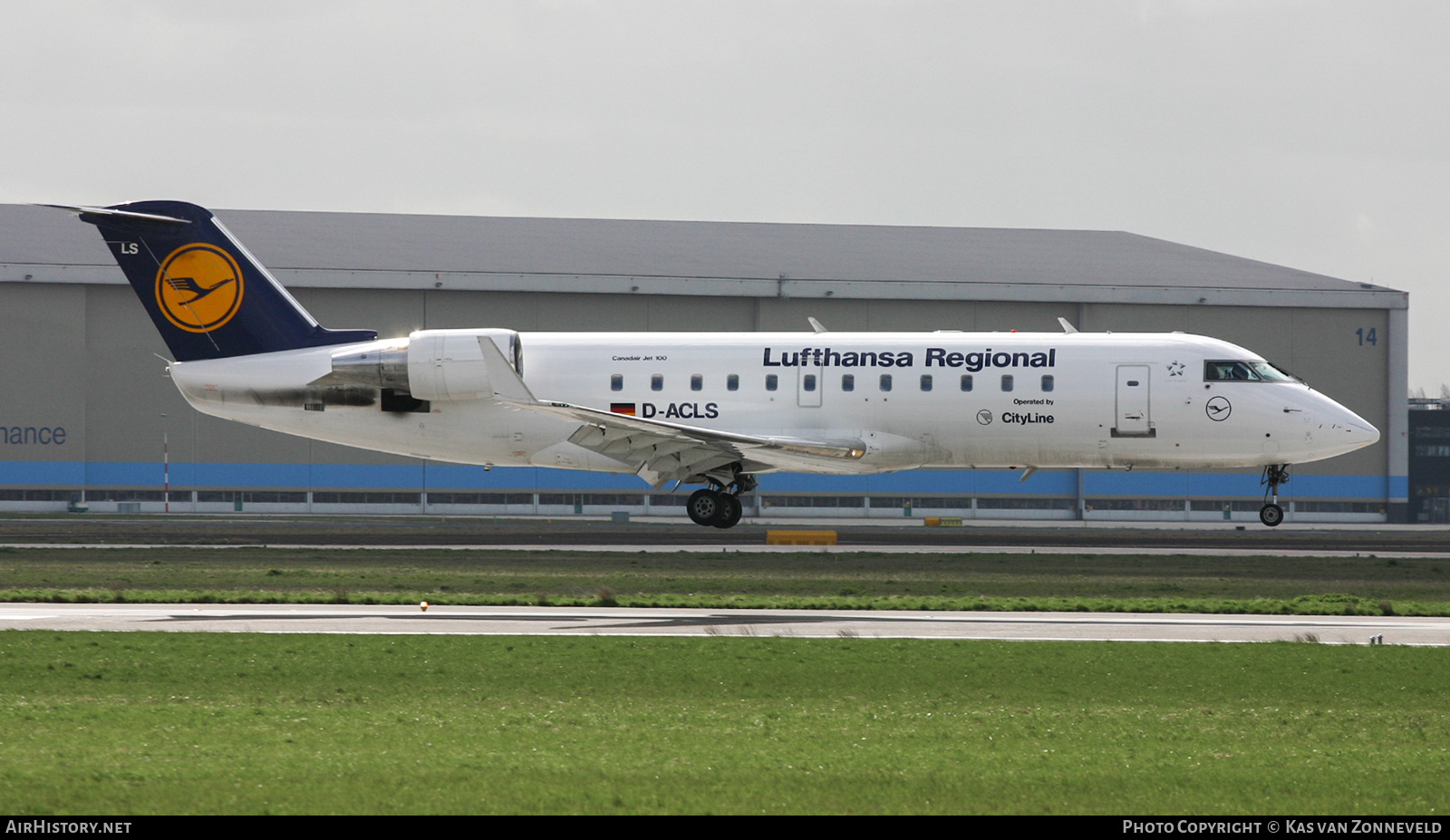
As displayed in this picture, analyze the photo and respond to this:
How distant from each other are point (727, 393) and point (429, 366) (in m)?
6.68

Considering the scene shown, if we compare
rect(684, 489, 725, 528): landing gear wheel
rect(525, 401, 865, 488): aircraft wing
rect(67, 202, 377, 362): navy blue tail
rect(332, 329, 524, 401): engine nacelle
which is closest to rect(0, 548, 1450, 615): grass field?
rect(684, 489, 725, 528): landing gear wheel

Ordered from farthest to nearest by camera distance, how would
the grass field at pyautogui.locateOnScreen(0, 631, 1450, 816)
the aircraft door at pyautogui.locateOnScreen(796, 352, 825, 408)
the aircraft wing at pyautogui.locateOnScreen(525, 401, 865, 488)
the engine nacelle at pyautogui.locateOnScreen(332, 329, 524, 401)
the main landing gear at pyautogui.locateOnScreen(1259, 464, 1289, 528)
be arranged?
the main landing gear at pyautogui.locateOnScreen(1259, 464, 1289, 528) → the aircraft door at pyautogui.locateOnScreen(796, 352, 825, 408) → the engine nacelle at pyautogui.locateOnScreen(332, 329, 524, 401) → the aircraft wing at pyautogui.locateOnScreen(525, 401, 865, 488) → the grass field at pyautogui.locateOnScreen(0, 631, 1450, 816)

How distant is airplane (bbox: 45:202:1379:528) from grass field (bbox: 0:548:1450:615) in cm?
232

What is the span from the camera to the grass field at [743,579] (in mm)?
22969

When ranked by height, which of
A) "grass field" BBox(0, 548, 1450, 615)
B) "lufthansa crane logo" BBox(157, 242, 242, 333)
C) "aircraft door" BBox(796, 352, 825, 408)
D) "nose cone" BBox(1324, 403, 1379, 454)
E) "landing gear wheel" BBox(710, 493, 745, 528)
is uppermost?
"lufthansa crane logo" BBox(157, 242, 242, 333)

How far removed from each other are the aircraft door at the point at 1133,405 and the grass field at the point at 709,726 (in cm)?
1388

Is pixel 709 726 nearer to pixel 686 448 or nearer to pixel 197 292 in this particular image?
pixel 686 448

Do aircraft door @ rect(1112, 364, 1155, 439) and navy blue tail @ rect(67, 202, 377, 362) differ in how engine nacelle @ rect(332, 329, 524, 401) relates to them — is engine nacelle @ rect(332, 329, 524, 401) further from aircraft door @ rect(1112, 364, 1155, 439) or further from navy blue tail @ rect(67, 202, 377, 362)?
aircraft door @ rect(1112, 364, 1155, 439)

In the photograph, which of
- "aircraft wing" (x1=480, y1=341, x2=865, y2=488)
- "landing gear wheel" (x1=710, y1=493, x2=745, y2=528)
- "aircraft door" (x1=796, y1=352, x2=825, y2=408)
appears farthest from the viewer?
"landing gear wheel" (x1=710, y1=493, x2=745, y2=528)

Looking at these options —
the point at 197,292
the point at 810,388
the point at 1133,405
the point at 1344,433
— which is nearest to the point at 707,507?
the point at 810,388

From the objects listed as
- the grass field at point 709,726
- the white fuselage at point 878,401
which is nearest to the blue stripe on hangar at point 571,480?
the white fuselage at point 878,401

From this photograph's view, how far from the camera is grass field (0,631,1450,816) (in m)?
10.1

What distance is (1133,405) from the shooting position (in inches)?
1230

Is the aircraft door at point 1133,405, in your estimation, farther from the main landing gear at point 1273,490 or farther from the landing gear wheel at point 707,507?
the landing gear wheel at point 707,507
